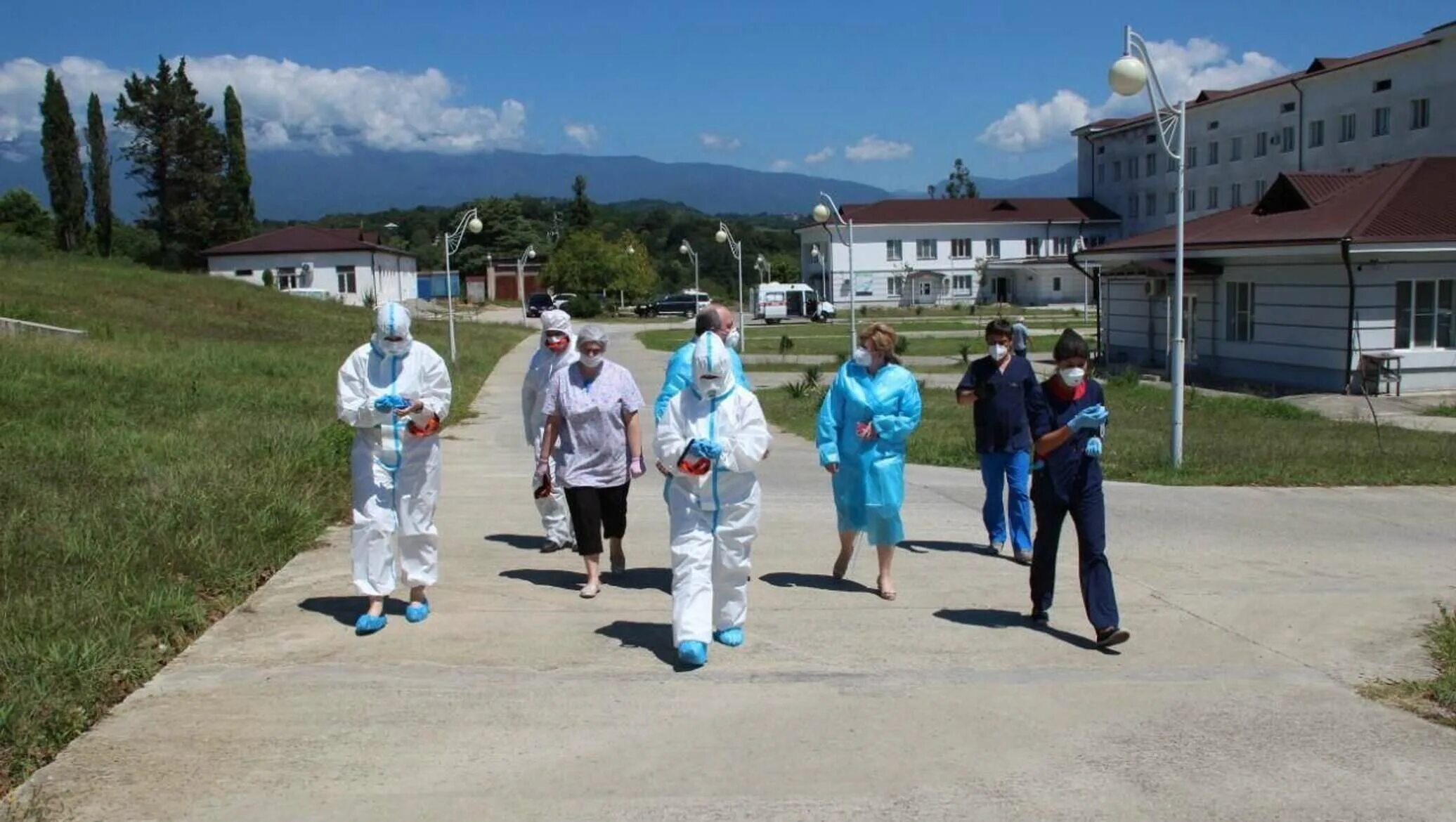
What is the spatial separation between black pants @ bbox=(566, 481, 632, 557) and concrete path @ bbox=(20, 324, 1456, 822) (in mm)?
369

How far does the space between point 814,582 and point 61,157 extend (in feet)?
245

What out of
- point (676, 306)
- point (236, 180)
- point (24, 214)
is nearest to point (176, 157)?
point (236, 180)

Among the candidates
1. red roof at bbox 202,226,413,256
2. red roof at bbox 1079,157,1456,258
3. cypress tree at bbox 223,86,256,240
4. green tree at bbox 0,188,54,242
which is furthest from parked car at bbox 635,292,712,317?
red roof at bbox 1079,157,1456,258

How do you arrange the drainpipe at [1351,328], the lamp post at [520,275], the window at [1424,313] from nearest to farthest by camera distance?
the drainpipe at [1351,328]
the window at [1424,313]
the lamp post at [520,275]

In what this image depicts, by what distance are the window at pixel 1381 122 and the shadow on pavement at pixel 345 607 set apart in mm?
59130

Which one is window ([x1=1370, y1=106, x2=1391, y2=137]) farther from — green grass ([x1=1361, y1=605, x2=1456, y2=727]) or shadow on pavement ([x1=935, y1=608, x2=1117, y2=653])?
shadow on pavement ([x1=935, y1=608, x2=1117, y2=653])

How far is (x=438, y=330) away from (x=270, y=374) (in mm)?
25839

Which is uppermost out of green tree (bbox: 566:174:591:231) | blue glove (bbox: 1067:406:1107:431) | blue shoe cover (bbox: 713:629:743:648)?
green tree (bbox: 566:174:591:231)

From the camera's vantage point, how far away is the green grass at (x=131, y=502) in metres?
6.02

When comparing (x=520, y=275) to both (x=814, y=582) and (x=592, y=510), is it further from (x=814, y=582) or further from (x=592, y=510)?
(x=592, y=510)

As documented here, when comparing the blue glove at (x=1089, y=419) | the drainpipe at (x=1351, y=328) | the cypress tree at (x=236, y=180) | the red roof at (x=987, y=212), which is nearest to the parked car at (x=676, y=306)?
the red roof at (x=987, y=212)

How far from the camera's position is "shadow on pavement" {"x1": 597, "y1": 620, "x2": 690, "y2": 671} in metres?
6.81

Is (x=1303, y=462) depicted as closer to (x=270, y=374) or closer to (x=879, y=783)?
(x=879, y=783)

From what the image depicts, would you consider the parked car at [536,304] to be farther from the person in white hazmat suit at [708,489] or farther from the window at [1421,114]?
the person in white hazmat suit at [708,489]
